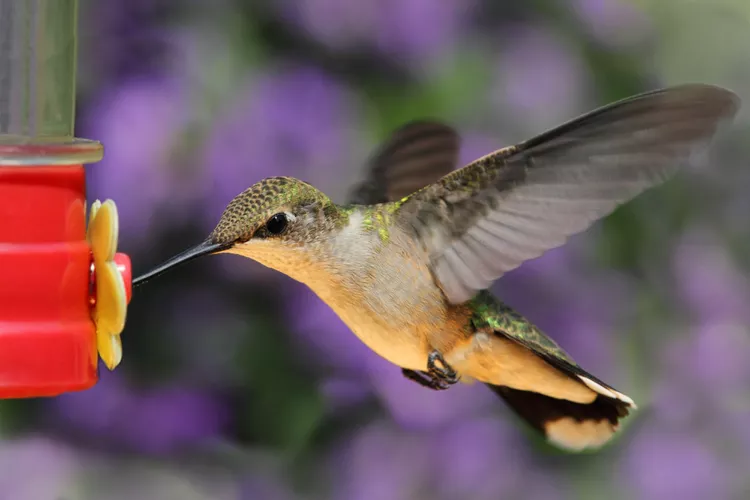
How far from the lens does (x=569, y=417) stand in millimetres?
2197

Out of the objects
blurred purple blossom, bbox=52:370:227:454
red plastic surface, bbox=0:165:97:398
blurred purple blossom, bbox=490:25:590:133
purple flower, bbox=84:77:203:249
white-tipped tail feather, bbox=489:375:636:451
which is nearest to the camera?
red plastic surface, bbox=0:165:97:398

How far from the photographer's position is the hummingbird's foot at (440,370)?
1.88m

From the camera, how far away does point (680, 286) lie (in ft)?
10.5

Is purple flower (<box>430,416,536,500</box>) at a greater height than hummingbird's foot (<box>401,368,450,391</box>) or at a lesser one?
lesser

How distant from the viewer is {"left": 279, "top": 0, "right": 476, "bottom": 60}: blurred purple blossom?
3082 millimetres

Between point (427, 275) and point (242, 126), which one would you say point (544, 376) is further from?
point (242, 126)

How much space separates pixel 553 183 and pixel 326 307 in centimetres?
127

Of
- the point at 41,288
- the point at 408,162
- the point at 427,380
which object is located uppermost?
the point at 408,162

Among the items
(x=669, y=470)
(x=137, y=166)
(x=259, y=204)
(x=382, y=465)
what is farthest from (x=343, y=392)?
(x=259, y=204)

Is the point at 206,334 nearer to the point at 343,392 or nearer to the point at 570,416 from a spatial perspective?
the point at 343,392

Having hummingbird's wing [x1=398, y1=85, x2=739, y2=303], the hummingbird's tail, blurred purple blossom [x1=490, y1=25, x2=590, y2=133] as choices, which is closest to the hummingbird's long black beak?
hummingbird's wing [x1=398, y1=85, x2=739, y2=303]

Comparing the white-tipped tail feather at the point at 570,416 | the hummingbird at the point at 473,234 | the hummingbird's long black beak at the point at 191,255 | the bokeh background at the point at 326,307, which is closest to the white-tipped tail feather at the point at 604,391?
the hummingbird at the point at 473,234

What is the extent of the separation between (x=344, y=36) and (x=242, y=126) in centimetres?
38

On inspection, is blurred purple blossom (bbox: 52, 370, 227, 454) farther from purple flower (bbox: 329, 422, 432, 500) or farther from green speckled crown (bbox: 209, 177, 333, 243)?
green speckled crown (bbox: 209, 177, 333, 243)
